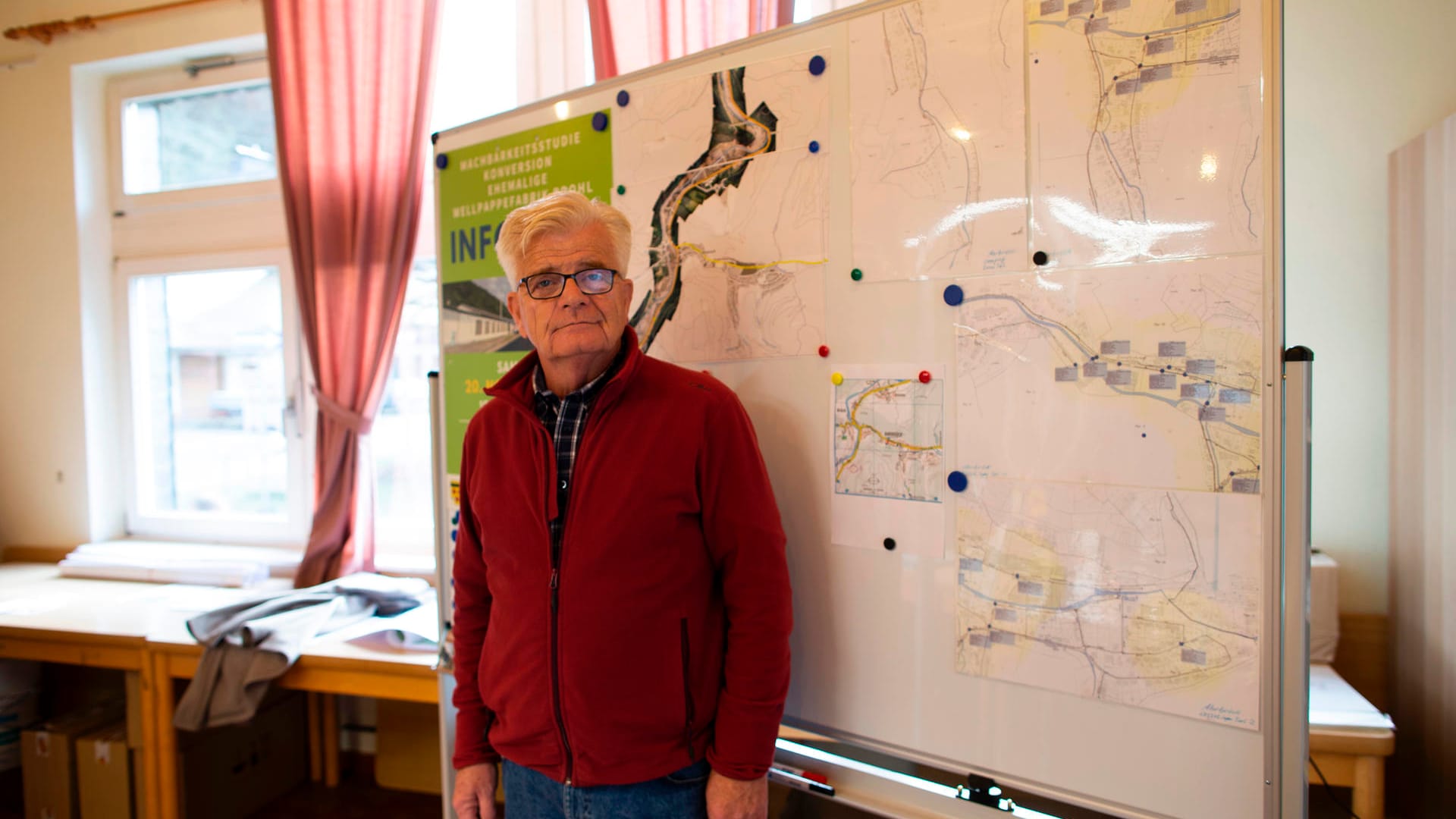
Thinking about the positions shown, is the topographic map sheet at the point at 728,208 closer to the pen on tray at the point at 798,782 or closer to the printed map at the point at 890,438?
the printed map at the point at 890,438

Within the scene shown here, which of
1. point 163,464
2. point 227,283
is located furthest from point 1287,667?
point 163,464

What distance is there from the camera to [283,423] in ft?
9.41

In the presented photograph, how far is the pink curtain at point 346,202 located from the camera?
2461 millimetres

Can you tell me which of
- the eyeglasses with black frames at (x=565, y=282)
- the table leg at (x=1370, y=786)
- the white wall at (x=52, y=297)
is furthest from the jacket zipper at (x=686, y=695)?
the white wall at (x=52, y=297)

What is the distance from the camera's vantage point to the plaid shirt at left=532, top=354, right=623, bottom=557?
1077 mm

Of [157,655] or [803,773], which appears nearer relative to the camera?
[803,773]

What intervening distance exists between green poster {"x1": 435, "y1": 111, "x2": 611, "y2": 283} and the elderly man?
40cm

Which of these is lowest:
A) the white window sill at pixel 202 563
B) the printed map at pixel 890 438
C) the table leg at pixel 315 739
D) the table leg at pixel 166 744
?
the table leg at pixel 315 739

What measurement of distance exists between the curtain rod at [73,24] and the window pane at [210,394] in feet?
3.33

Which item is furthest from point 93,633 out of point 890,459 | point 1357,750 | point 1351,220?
point 1351,220

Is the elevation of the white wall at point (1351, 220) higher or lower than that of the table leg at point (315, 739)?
higher

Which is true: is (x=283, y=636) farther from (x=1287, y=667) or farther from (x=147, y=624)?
(x=1287, y=667)

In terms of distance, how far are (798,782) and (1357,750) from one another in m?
1.10

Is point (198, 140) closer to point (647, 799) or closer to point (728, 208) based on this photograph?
point (728, 208)
